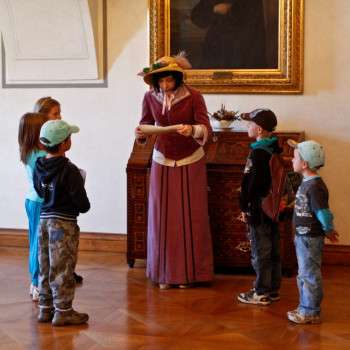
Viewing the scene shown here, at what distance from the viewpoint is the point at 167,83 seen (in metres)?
5.16

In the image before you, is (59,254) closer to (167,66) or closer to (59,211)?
(59,211)

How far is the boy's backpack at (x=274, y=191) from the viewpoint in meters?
4.65

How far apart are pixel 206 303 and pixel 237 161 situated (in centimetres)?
129

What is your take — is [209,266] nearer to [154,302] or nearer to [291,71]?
[154,302]

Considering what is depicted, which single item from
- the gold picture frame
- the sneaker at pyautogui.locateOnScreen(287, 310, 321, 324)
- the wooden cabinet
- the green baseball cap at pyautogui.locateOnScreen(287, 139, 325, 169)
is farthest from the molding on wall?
the green baseball cap at pyautogui.locateOnScreen(287, 139, 325, 169)

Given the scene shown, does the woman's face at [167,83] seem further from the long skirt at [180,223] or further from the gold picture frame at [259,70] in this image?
the gold picture frame at [259,70]

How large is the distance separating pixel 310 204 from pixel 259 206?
1.85 feet

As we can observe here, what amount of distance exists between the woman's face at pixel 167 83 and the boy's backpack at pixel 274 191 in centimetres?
101

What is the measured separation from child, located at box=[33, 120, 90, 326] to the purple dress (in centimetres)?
110

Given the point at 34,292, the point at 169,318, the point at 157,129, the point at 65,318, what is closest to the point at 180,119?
the point at 157,129

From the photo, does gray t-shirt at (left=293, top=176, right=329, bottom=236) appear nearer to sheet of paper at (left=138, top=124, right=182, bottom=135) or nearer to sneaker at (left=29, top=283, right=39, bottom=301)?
sheet of paper at (left=138, top=124, right=182, bottom=135)

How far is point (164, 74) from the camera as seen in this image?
5.16 metres

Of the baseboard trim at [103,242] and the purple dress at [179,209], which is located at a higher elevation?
the purple dress at [179,209]

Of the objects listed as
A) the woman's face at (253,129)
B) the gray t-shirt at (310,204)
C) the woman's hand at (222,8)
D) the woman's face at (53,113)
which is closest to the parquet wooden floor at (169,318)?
the gray t-shirt at (310,204)
